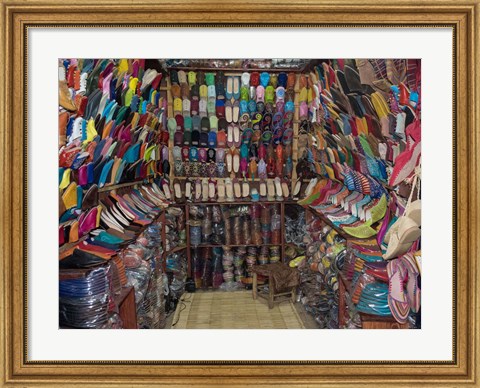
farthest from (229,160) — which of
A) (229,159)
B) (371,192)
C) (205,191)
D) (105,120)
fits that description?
(105,120)

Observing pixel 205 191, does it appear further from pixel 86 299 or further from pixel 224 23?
pixel 224 23

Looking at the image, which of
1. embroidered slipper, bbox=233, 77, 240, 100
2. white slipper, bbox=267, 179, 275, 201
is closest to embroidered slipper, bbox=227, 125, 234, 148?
embroidered slipper, bbox=233, 77, 240, 100

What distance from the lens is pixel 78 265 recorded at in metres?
1.44

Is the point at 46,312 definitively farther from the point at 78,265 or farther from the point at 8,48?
the point at 8,48

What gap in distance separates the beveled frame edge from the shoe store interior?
0.14 m

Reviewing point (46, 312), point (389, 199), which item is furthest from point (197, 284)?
point (46, 312)

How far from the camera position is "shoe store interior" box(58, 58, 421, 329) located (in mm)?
1454

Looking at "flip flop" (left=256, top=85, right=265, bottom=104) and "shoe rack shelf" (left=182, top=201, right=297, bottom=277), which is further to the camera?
"shoe rack shelf" (left=182, top=201, right=297, bottom=277)

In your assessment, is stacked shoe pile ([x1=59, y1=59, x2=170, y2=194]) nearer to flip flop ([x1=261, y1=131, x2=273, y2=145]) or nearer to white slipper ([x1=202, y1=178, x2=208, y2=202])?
white slipper ([x1=202, y1=178, x2=208, y2=202])

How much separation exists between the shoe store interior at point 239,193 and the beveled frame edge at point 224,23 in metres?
0.14

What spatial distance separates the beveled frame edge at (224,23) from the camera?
983 mm

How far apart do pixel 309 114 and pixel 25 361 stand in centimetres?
366

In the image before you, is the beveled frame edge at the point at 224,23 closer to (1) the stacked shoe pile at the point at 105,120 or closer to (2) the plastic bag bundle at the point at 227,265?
(1) the stacked shoe pile at the point at 105,120

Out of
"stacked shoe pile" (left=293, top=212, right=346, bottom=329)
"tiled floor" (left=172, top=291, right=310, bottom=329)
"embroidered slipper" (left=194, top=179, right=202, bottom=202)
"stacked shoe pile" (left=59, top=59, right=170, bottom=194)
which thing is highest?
"stacked shoe pile" (left=59, top=59, right=170, bottom=194)
